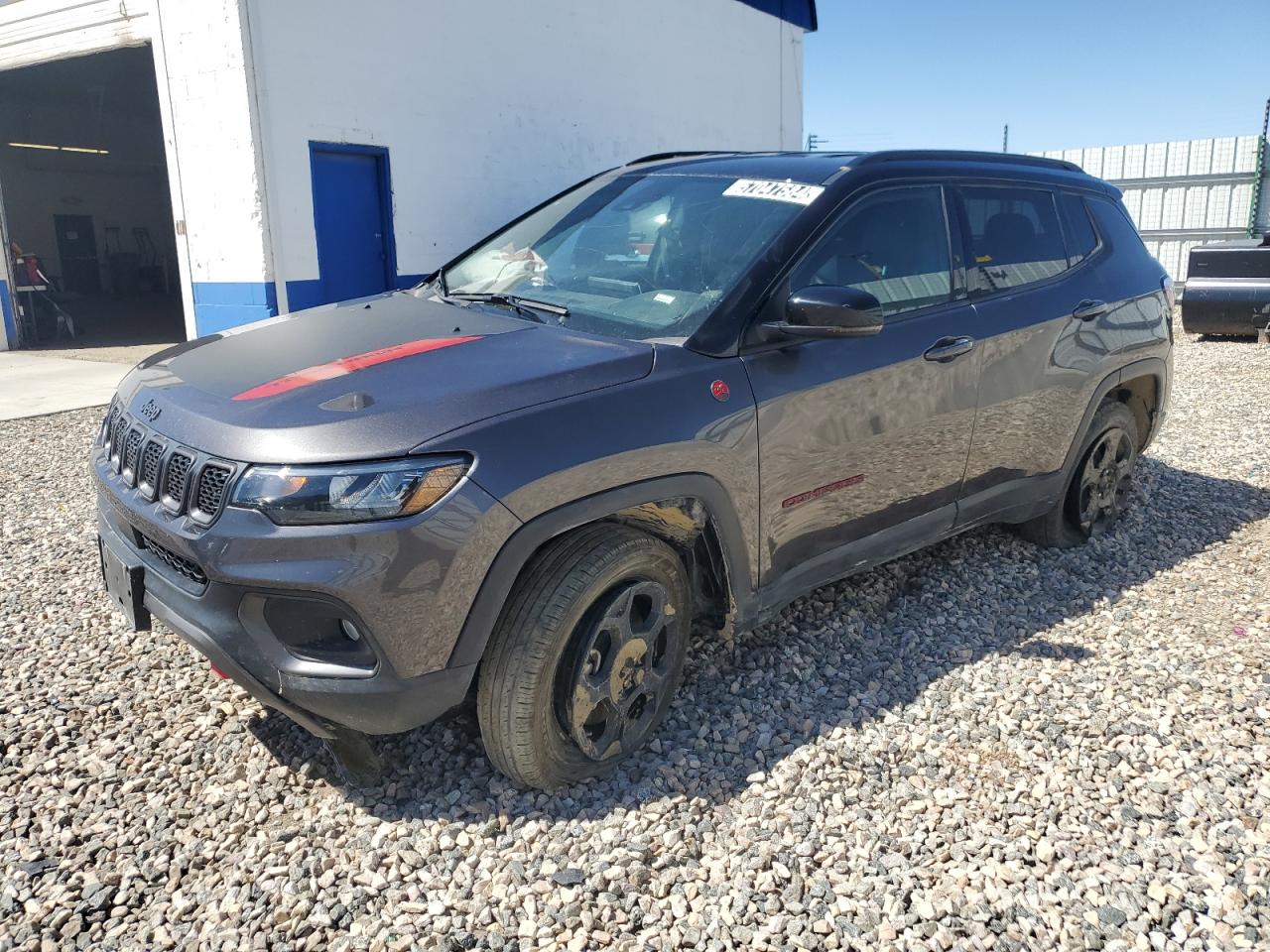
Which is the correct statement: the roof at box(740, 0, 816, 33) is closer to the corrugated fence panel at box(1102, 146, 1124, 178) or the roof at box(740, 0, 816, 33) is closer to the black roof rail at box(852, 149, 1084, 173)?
the corrugated fence panel at box(1102, 146, 1124, 178)

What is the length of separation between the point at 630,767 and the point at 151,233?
24822 millimetres

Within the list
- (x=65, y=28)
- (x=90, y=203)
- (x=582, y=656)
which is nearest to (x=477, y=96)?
(x=65, y=28)

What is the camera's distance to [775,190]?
3455mm

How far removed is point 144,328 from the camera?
17.3 meters

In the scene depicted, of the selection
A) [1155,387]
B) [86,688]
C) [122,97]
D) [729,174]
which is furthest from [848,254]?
[122,97]

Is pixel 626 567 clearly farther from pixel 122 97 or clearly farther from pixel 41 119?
pixel 41 119

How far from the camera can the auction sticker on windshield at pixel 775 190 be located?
11.0 feet

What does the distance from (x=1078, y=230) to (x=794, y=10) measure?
13.6m

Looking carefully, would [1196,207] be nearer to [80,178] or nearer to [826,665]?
[826,665]

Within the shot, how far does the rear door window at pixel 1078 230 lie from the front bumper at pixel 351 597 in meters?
3.34

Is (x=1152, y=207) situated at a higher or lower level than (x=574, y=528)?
higher

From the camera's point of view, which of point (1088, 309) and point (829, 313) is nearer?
point (829, 313)

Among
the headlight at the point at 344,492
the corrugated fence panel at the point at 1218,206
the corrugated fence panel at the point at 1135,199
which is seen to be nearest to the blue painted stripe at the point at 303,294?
the headlight at the point at 344,492

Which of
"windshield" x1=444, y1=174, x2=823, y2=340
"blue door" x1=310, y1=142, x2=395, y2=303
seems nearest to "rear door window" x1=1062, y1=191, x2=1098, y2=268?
"windshield" x1=444, y1=174, x2=823, y2=340
